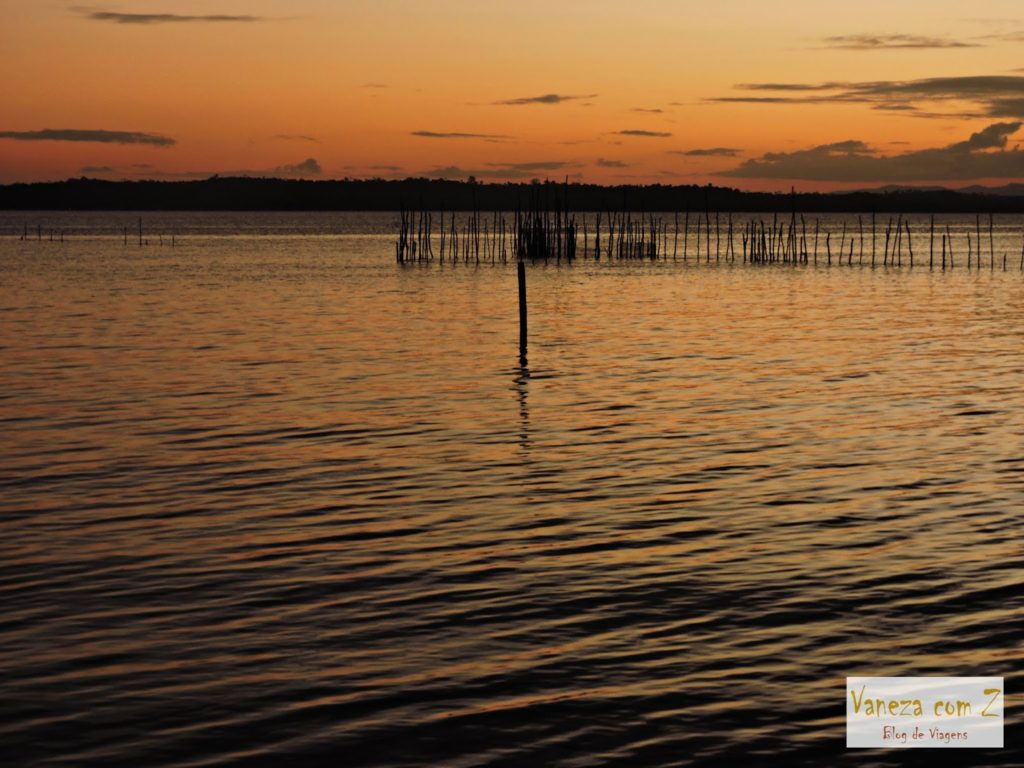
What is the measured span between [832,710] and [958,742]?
33.0 inches

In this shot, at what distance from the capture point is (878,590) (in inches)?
474

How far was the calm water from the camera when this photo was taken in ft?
29.6

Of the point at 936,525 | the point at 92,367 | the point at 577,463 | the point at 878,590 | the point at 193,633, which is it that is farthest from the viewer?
the point at 92,367

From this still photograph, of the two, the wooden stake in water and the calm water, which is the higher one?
the wooden stake in water

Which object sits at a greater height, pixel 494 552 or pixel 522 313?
pixel 522 313

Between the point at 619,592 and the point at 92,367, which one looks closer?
the point at 619,592

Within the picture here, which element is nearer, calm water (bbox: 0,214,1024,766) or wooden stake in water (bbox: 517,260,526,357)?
calm water (bbox: 0,214,1024,766)

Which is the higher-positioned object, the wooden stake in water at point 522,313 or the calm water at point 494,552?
the wooden stake in water at point 522,313

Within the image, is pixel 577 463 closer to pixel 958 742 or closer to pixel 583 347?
pixel 958 742

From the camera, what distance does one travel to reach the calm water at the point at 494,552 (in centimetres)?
902

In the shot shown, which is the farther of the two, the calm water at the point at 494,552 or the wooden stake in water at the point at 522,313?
the wooden stake in water at the point at 522,313

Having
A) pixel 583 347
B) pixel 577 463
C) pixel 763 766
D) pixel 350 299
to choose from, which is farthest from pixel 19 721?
pixel 350 299

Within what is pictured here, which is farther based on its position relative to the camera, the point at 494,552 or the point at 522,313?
the point at 522,313

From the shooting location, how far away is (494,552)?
1366cm
